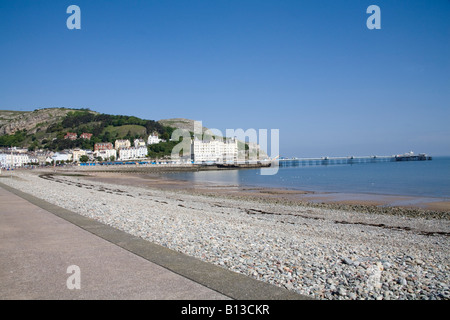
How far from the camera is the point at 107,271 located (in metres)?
4.33

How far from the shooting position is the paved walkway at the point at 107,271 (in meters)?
3.65

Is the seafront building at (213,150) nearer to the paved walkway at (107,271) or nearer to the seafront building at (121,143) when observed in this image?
the seafront building at (121,143)

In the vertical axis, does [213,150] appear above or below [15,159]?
above

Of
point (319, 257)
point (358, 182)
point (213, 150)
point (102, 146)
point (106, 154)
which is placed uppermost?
point (102, 146)

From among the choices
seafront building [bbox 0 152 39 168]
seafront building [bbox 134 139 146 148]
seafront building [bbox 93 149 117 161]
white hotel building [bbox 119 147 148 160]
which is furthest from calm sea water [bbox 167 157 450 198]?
seafront building [bbox 134 139 146 148]

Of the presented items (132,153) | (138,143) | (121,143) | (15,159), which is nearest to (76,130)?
(121,143)

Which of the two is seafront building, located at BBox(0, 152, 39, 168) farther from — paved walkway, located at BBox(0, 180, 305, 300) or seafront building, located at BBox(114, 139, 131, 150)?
paved walkway, located at BBox(0, 180, 305, 300)

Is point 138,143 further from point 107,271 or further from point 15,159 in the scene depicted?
point 107,271

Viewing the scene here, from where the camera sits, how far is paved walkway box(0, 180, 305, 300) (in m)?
3.65

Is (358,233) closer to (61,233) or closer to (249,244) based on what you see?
(249,244)

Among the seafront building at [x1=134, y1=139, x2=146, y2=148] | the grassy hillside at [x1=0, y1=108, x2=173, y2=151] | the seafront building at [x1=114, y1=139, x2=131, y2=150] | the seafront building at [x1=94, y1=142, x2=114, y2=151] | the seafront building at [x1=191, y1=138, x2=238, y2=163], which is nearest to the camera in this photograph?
the seafront building at [x1=191, y1=138, x2=238, y2=163]

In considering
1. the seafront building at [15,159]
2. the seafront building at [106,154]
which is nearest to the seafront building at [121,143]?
the seafront building at [106,154]
